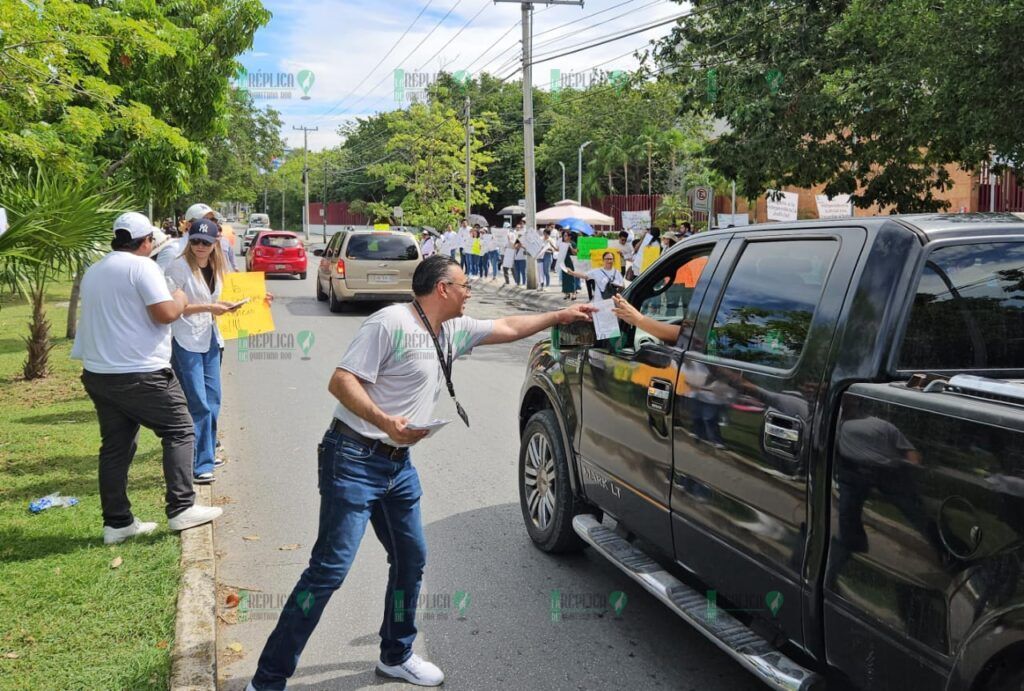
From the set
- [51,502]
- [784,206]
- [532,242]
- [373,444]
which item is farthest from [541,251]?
[373,444]

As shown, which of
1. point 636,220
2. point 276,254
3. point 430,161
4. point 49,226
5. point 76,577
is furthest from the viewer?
point 430,161

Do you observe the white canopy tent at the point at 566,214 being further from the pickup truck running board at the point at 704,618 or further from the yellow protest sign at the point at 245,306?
the pickup truck running board at the point at 704,618

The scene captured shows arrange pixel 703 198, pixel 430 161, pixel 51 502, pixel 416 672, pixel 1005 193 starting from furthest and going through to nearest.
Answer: pixel 430 161
pixel 1005 193
pixel 703 198
pixel 51 502
pixel 416 672

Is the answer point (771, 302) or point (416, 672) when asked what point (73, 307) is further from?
point (771, 302)

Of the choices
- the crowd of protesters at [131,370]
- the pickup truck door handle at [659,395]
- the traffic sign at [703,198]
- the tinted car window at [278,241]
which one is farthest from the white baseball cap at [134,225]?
the tinted car window at [278,241]

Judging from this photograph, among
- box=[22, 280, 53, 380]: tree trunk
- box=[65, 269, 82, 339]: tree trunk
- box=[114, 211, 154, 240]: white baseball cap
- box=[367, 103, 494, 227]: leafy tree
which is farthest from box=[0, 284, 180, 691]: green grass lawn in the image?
box=[367, 103, 494, 227]: leafy tree

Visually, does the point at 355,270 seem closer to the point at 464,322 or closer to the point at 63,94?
the point at 63,94

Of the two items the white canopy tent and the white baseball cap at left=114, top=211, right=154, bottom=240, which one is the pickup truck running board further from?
the white canopy tent

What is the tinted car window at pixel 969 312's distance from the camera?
2994 millimetres

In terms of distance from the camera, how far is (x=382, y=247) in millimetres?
18609

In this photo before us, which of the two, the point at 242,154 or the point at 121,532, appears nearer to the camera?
the point at 121,532

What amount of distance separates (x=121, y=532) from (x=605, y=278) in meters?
7.42

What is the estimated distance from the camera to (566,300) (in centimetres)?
2230

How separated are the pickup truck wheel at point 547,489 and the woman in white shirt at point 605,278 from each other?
270 cm
